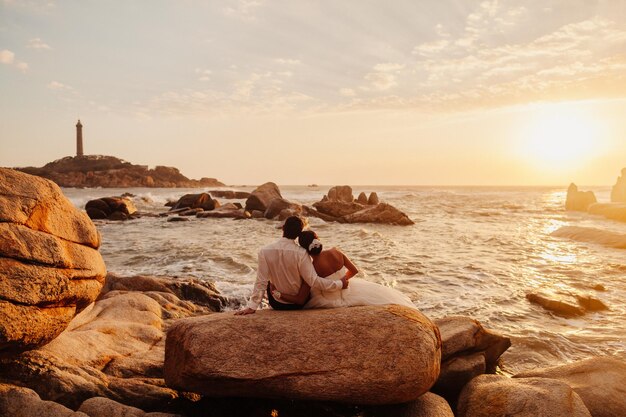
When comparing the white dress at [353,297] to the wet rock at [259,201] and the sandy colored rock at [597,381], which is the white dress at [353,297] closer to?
the sandy colored rock at [597,381]

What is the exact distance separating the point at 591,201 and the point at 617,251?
108 ft

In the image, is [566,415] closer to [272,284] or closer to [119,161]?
[272,284]

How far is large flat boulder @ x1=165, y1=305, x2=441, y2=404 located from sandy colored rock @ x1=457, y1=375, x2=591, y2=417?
69 centimetres

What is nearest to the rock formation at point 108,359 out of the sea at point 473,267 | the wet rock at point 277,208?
the sea at point 473,267

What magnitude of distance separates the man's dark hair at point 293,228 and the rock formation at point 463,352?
2.45 meters

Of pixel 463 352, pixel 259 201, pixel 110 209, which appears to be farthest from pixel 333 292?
pixel 110 209

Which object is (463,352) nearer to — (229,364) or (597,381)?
(597,381)

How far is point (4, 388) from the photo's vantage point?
13.3ft

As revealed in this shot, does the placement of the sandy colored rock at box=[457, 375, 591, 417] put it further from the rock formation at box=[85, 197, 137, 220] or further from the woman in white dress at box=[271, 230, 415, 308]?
the rock formation at box=[85, 197, 137, 220]

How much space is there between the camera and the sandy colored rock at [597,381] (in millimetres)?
4629

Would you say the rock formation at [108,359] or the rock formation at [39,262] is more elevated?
the rock formation at [39,262]

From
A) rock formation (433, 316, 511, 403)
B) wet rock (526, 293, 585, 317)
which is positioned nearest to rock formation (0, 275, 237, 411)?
rock formation (433, 316, 511, 403)

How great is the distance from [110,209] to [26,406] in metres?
30.8

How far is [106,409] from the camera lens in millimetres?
4047
